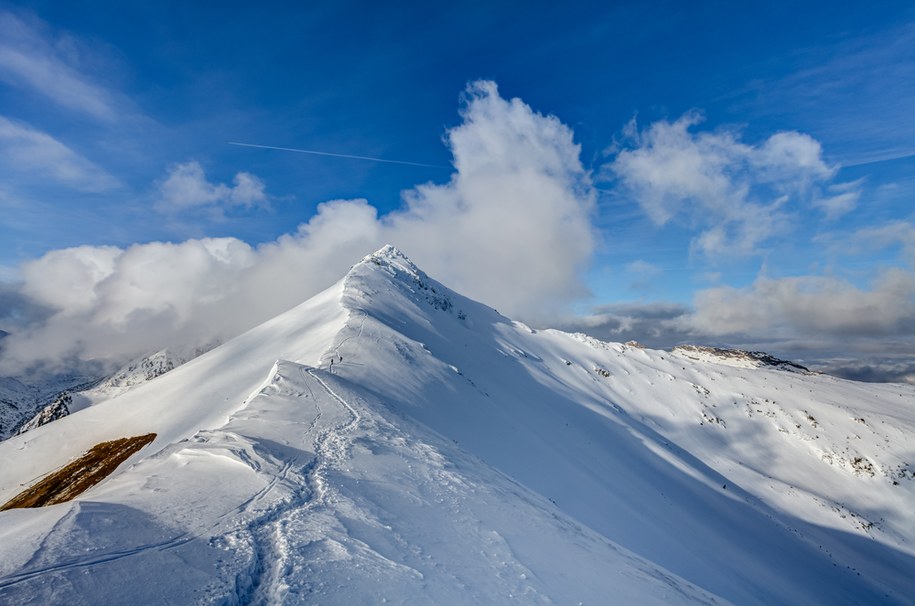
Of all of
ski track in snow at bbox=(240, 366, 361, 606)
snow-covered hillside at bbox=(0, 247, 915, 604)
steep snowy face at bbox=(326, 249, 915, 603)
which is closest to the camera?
ski track in snow at bbox=(240, 366, 361, 606)

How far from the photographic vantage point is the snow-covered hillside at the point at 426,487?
19.7 feet

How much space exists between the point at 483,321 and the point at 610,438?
2788 cm

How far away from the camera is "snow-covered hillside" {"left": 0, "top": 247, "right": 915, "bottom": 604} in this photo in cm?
600

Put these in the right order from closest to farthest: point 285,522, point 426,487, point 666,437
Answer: point 285,522
point 426,487
point 666,437

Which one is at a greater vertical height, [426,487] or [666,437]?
[666,437]

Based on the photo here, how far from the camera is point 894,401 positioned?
92.3m

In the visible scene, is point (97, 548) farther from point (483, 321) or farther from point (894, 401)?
point (894, 401)

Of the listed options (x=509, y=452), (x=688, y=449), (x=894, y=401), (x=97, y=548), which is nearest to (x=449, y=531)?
(x=97, y=548)

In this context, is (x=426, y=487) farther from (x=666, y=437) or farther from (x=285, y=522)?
(x=666, y=437)

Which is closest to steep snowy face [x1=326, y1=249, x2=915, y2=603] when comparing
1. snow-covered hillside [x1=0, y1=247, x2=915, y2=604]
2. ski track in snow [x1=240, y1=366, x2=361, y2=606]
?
snow-covered hillside [x1=0, y1=247, x2=915, y2=604]

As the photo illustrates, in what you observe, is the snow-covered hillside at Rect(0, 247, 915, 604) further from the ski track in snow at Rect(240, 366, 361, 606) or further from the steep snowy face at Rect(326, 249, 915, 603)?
the steep snowy face at Rect(326, 249, 915, 603)

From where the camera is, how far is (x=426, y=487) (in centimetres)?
1024

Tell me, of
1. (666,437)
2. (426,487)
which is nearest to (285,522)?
(426,487)

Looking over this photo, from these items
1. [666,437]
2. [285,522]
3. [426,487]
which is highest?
[666,437]
